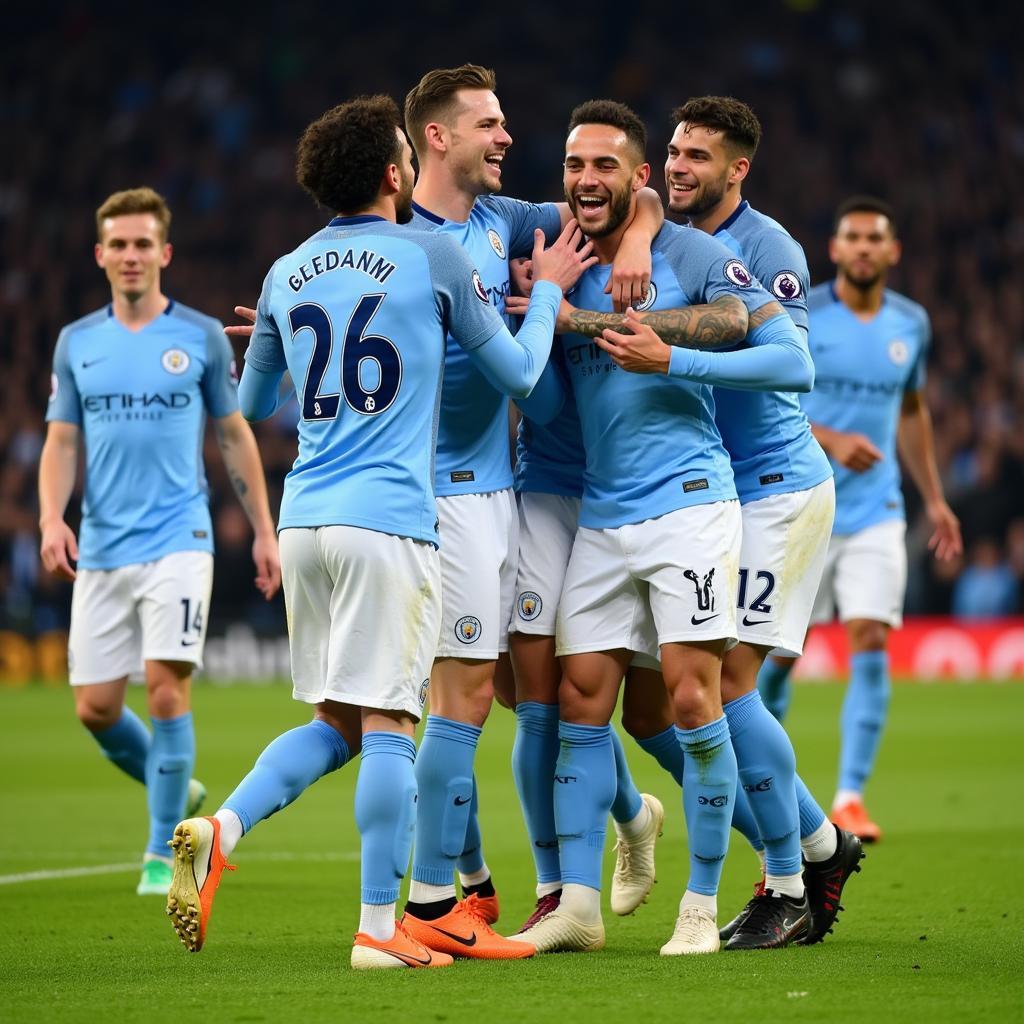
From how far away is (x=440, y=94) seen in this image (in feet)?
18.3

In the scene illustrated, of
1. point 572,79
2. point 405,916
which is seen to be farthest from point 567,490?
point 572,79

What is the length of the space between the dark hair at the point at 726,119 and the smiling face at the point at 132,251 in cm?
275

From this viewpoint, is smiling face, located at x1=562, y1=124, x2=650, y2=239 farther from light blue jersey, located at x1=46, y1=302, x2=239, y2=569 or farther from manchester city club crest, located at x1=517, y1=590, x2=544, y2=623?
light blue jersey, located at x1=46, y1=302, x2=239, y2=569

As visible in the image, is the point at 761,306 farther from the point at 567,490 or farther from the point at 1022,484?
the point at 1022,484

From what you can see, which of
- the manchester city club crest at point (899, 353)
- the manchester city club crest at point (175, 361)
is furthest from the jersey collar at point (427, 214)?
the manchester city club crest at point (899, 353)

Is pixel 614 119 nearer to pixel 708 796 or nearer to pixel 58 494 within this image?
pixel 708 796

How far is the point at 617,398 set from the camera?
18.1 ft

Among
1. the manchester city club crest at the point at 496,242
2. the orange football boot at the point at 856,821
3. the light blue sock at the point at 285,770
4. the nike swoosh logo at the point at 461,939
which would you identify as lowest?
the orange football boot at the point at 856,821

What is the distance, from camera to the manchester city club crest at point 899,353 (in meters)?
9.41

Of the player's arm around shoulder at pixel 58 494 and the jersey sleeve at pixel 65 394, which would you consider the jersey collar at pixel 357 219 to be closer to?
the player's arm around shoulder at pixel 58 494

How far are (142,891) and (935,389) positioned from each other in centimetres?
1695

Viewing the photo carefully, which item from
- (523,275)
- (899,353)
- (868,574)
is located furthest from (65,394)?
(899,353)

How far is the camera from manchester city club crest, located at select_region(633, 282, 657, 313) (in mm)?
5562

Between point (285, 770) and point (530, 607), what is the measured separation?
99cm
